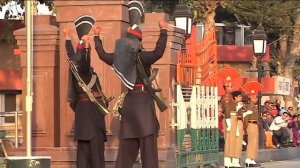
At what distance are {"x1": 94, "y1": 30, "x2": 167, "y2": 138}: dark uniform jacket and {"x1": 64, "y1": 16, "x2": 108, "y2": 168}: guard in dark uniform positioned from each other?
3.37 ft

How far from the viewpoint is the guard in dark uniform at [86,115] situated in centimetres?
1053

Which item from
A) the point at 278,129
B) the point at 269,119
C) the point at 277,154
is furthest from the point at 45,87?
the point at 269,119

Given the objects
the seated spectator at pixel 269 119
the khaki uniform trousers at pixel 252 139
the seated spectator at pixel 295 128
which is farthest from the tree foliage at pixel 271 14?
the khaki uniform trousers at pixel 252 139

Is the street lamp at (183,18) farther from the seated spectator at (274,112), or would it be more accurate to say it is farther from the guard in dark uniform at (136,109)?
the seated spectator at (274,112)

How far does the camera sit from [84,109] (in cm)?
1059

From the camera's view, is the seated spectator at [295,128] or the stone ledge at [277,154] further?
the seated spectator at [295,128]

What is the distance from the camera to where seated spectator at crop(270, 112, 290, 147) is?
75.2 ft

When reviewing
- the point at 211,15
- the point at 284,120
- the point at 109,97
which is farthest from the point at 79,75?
the point at 211,15

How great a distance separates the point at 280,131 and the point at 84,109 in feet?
43.7

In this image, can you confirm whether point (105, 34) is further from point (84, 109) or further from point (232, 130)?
point (232, 130)

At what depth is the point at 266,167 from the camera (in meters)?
17.2

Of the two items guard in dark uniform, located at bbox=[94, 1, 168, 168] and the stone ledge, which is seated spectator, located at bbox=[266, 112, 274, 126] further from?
guard in dark uniform, located at bbox=[94, 1, 168, 168]

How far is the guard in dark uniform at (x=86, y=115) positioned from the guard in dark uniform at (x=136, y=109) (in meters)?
0.99

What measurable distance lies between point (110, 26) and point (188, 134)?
2.07 meters
